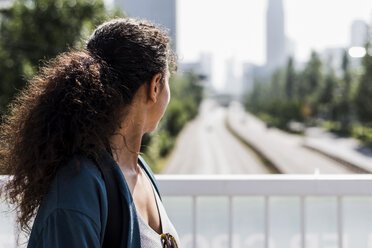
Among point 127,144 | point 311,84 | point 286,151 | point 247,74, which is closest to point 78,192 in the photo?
point 127,144

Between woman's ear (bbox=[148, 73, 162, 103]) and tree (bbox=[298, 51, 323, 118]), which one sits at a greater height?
woman's ear (bbox=[148, 73, 162, 103])

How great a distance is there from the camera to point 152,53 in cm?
77

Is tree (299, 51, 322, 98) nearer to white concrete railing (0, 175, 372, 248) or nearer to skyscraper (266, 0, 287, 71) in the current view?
white concrete railing (0, 175, 372, 248)

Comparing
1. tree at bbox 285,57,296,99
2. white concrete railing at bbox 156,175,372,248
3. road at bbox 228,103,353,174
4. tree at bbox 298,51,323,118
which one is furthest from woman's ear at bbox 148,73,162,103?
tree at bbox 285,57,296,99

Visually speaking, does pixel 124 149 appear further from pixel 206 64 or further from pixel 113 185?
pixel 206 64

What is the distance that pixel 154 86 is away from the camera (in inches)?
30.7

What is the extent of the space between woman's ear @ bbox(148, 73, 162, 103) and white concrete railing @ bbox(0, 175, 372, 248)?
0.67 meters

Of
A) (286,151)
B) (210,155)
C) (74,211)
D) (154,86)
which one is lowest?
(210,155)

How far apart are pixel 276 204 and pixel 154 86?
841 mm

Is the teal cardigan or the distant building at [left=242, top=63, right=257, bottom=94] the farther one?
the distant building at [left=242, top=63, right=257, bottom=94]

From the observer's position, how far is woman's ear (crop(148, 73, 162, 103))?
2.54 ft

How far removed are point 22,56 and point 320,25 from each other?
147 ft

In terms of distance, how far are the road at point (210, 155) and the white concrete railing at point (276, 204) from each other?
31216 millimetres

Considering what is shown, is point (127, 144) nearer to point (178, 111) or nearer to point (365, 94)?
point (365, 94)
